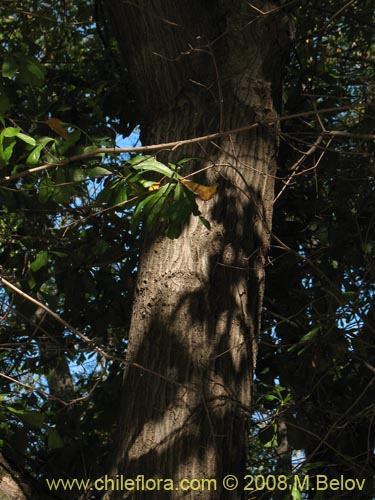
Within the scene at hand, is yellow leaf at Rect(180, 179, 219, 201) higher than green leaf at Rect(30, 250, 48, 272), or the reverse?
green leaf at Rect(30, 250, 48, 272)

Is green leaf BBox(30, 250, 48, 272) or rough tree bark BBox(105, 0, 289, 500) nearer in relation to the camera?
rough tree bark BBox(105, 0, 289, 500)

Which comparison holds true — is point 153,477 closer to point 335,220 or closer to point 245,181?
point 245,181

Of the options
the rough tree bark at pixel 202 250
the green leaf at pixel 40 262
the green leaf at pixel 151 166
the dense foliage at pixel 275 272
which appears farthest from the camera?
the dense foliage at pixel 275 272

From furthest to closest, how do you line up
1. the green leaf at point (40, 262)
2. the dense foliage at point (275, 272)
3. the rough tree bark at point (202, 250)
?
the dense foliage at point (275, 272)
the green leaf at point (40, 262)
the rough tree bark at point (202, 250)

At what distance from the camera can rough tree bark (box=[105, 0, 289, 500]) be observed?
7.17 ft

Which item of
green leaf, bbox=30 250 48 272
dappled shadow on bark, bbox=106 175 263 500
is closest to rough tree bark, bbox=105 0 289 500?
dappled shadow on bark, bbox=106 175 263 500

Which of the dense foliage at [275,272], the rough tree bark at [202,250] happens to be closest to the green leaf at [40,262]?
the dense foliage at [275,272]

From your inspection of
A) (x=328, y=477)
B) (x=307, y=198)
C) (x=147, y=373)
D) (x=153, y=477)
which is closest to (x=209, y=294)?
(x=147, y=373)

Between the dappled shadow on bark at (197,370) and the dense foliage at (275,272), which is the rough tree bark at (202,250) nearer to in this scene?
the dappled shadow on bark at (197,370)

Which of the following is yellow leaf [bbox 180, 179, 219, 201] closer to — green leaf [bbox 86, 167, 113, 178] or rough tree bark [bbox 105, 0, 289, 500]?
rough tree bark [bbox 105, 0, 289, 500]

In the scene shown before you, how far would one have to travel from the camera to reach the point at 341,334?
291cm

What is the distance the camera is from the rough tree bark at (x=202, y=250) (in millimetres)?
2186

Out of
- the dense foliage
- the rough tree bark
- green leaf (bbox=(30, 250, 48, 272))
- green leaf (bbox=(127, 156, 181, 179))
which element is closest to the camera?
green leaf (bbox=(127, 156, 181, 179))

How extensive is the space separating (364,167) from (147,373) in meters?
1.94
